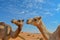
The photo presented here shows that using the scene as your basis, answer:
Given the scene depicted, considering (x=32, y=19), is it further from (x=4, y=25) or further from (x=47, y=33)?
(x=4, y=25)

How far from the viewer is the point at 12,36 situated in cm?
1720

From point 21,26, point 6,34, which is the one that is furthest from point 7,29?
point 21,26

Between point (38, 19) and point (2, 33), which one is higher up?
point (38, 19)

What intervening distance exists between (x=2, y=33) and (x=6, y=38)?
60cm

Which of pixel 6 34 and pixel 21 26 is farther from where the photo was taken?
pixel 6 34

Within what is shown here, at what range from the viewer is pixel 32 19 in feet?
48.4

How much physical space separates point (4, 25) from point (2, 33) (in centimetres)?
80

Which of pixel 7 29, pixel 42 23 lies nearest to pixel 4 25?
pixel 7 29

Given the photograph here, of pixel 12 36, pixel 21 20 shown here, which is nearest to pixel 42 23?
pixel 21 20

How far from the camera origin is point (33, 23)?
48.8 ft

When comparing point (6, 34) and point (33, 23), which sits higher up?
point (33, 23)

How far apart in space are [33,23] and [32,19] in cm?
33

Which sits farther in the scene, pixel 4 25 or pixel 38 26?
pixel 4 25

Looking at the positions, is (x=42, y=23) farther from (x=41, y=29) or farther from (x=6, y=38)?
(x=6, y=38)
